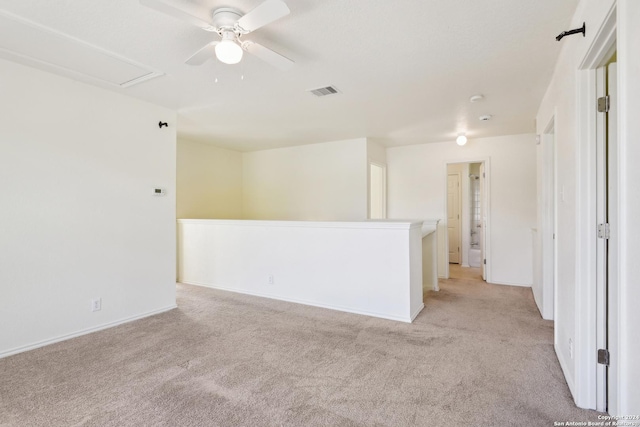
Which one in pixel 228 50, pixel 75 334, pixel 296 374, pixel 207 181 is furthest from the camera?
pixel 207 181

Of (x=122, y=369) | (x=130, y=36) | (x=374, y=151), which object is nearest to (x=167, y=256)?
(x=122, y=369)

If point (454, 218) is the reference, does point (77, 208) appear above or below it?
above

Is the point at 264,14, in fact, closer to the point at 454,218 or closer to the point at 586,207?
the point at 586,207

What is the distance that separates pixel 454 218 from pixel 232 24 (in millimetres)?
6304

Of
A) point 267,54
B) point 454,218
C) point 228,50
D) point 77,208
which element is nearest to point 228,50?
point 228,50

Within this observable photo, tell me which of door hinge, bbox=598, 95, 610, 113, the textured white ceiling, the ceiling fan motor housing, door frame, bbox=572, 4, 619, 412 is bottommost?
door frame, bbox=572, 4, 619, 412

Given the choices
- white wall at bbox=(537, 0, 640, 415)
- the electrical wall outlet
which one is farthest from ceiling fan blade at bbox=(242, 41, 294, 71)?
the electrical wall outlet

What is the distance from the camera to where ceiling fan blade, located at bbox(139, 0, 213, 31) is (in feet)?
5.17

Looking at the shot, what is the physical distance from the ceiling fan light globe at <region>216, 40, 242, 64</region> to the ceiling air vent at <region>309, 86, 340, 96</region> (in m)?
1.37

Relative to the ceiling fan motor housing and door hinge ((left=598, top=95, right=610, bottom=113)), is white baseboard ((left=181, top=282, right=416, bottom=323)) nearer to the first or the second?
door hinge ((left=598, top=95, right=610, bottom=113))

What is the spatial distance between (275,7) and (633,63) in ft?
4.92

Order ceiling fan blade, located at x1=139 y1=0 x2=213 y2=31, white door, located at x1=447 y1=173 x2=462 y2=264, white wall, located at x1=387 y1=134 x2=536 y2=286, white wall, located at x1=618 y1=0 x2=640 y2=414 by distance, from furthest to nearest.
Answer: white door, located at x1=447 y1=173 x2=462 y2=264, white wall, located at x1=387 y1=134 x2=536 y2=286, ceiling fan blade, located at x1=139 y1=0 x2=213 y2=31, white wall, located at x1=618 y1=0 x2=640 y2=414

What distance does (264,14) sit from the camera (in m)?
1.69

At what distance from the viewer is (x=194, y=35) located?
2.21 metres
